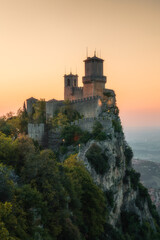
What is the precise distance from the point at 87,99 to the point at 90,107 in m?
1.39

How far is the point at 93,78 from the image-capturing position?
48.5m

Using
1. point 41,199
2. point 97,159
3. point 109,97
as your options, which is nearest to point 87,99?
point 109,97

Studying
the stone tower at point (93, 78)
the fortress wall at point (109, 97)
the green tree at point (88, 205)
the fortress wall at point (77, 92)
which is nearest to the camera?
the green tree at point (88, 205)

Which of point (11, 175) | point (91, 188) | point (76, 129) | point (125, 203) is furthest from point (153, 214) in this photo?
point (11, 175)

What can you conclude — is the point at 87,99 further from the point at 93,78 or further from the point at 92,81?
the point at 93,78

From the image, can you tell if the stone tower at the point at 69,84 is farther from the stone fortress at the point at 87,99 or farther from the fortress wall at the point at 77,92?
the fortress wall at the point at 77,92

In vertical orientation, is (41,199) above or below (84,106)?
below

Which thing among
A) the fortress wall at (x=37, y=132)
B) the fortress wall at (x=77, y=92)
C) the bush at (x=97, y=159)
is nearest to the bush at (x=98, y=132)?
the bush at (x=97, y=159)

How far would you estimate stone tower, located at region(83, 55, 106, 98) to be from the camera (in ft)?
160

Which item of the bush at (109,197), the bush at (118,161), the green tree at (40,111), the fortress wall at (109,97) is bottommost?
the bush at (109,197)

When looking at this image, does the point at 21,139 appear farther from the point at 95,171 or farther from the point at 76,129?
the point at 76,129

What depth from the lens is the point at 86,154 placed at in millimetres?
32656

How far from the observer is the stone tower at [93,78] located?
160 feet

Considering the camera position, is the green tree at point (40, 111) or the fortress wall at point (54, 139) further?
the green tree at point (40, 111)
